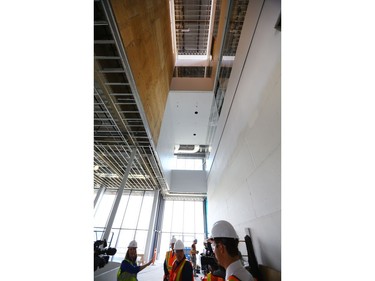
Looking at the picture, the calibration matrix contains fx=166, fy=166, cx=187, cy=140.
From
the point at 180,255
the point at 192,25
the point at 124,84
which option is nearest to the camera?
the point at 180,255

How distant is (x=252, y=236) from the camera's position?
2.60 metres

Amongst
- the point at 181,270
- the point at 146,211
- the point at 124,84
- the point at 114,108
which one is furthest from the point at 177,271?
the point at 146,211

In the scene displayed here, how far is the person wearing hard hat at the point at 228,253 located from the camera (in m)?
1.51

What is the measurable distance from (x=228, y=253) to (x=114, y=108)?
427cm

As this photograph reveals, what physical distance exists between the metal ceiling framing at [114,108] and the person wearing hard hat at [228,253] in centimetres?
339

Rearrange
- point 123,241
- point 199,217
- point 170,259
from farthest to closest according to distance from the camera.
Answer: point 199,217 < point 123,241 < point 170,259

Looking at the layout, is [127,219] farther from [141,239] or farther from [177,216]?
[177,216]

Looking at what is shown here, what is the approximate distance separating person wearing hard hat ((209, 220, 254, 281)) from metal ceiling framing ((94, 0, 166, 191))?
339 centimetres

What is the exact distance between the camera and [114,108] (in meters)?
4.55

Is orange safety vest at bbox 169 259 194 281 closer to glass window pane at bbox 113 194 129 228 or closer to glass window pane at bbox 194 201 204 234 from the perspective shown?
glass window pane at bbox 113 194 129 228
